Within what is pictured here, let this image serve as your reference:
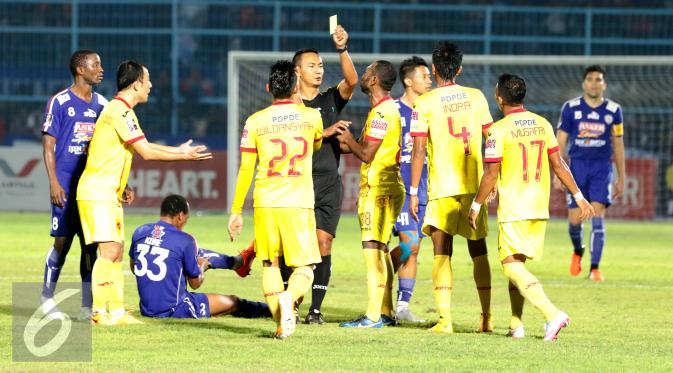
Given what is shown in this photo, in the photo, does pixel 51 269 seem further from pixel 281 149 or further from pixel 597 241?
pixel 597 241

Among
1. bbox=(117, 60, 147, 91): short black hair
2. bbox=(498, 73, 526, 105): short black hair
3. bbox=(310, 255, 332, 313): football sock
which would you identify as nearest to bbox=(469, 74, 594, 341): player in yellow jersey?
bbox=(498, 73, 526, 105): short black hair

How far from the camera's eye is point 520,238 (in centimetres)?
874

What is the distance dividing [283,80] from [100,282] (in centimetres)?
212

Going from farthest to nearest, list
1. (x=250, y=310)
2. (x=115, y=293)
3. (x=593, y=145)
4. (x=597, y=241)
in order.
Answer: (x=593, y=145)
(x=597, y=241)
(x=250, y=310)
(x=115, y=293)

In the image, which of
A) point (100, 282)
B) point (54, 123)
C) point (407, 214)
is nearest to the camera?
point (100, 282)

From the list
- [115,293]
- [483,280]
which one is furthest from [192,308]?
[483,280]

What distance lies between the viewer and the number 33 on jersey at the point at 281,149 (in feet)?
27.6

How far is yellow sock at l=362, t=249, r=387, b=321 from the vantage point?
9391 mm

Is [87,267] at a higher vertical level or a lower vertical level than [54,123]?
lower

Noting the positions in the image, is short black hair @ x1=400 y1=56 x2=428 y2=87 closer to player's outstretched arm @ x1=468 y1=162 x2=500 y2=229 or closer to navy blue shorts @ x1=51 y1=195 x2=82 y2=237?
player's outstretched arm @ x1=468 y1=162 x2=500 y2=229

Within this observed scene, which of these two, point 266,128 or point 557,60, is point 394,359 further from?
point 557,60

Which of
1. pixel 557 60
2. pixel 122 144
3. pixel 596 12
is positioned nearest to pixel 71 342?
pixel 122 144

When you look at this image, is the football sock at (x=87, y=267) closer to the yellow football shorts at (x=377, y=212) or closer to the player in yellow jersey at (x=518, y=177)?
the yellow football shorts at (x=377, y=212)

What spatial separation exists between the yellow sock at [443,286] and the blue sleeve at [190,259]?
6.17 ft
